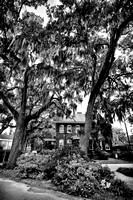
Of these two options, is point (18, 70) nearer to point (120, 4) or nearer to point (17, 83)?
point (17, 83)

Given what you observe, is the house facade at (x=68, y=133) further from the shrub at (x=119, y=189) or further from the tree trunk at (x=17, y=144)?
the shrub at (x=119, y=189)

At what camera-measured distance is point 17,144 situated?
7.88 metres

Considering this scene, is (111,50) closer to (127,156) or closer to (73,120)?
(127,156)

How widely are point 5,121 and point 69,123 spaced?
1188 centimetres

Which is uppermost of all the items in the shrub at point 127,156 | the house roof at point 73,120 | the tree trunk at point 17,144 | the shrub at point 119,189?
the house roof at point 73,120

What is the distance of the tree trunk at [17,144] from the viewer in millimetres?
7412

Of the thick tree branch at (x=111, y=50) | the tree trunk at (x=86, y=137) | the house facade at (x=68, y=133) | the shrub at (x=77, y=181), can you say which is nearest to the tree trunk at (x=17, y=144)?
the shrub at (x=77, y=181)

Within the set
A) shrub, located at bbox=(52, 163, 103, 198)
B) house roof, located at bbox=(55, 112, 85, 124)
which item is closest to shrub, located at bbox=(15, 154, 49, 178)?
shrub, located at bbox=(52, 163, 103, 198)

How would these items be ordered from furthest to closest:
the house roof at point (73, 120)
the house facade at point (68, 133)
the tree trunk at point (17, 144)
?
the house roof at point (73, 120), the house facade at point (68, 133), the tree trunk at point (17, 144)

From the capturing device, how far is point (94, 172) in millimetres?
4422

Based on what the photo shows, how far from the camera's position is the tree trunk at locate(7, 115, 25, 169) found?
292 inches

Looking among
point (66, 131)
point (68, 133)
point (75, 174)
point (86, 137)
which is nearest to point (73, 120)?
point (66, 131)

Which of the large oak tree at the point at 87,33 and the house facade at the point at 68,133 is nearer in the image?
the large oak tree at the point at 87,33

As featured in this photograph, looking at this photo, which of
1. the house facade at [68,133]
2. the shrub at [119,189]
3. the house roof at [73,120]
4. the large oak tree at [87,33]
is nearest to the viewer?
the shrub at [119,189]
